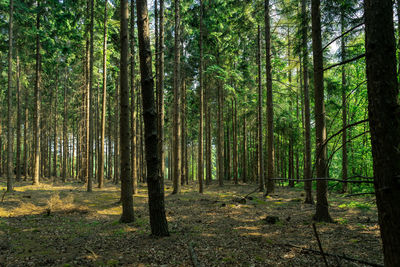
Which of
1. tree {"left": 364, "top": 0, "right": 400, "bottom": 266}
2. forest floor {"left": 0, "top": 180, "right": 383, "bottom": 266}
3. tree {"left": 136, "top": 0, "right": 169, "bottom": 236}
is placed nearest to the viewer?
tree {"left": 364, "top": 0, "right": 400, "bottom": 266}

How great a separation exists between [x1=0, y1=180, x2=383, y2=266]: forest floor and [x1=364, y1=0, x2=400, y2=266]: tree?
0.53 metres

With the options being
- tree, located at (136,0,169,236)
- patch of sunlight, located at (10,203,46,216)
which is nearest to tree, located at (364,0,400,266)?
tree, located at (136,0,169,236)

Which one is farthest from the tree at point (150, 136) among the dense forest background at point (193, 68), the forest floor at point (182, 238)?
the forest floor at point (182, 238)

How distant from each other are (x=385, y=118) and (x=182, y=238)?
5.26m

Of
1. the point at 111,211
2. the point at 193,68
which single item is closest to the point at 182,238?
the point at 111,211

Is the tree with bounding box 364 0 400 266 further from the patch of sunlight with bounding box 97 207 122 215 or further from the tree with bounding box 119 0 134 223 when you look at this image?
the patch of sunlight with bounding box 97 207 122 215

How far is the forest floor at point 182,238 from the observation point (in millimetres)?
4617

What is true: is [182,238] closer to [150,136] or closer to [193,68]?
[150,136]

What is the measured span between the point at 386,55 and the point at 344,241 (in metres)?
5.23

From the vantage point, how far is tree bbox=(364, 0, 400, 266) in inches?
78.1

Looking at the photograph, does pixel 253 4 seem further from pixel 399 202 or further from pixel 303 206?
pixel 399 202

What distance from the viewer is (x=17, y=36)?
17344 mm

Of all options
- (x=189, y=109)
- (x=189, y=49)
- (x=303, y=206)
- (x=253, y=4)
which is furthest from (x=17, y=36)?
(x=303, y=206)

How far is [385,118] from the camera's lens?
2.02 m
